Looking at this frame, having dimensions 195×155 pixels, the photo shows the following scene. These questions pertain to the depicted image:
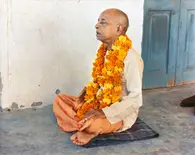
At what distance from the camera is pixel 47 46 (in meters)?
4.79

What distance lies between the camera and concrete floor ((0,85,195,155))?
3756 millimetres

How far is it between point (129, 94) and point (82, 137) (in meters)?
0.60

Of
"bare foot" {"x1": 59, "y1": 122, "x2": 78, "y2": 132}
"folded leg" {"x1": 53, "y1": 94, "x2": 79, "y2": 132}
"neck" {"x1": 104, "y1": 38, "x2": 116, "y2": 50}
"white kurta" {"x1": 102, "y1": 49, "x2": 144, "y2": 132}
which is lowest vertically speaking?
"bare foot" {"x1": 59, "y1": 122, "x2": 78, "y2": 132}

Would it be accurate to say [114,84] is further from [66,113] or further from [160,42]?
[160,42]

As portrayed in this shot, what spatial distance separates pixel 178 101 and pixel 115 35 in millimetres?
1801

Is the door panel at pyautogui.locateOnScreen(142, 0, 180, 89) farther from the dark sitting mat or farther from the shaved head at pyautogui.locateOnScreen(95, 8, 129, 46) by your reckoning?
the shaved head at pyautogui.locateOnScreen(95, 8, 129, 46)

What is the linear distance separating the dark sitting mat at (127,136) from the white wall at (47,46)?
1203mm

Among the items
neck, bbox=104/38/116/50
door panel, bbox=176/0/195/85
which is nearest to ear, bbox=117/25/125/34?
neck, bbox=104/38/116/50

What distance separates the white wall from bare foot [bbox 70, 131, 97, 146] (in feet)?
3.95

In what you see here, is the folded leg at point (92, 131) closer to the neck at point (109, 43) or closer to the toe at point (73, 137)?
the toe at point (73, 137)

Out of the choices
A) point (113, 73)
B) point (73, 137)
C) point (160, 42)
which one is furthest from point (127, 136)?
point (160, 42)

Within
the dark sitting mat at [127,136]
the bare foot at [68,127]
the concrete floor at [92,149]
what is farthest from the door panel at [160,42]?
the bare foot at [68,127]

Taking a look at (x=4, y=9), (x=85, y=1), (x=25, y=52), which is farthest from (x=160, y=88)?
(x=4, y=9)

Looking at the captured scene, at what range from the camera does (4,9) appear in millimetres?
4477
